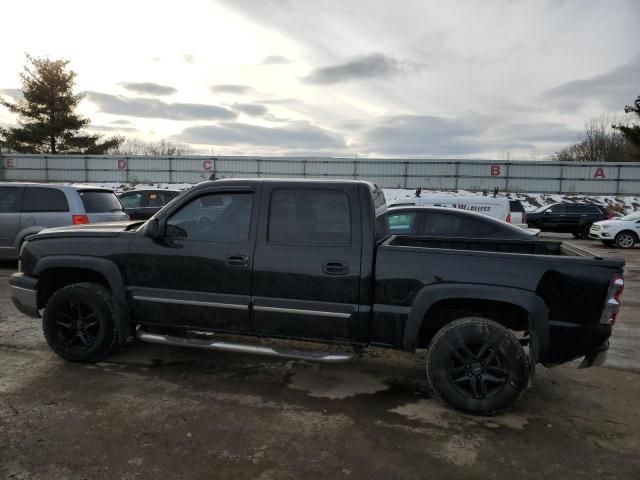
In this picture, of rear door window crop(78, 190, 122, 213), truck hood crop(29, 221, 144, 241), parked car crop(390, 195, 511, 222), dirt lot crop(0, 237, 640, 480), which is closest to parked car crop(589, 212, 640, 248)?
parked car crop(390, 195, 511, 222)

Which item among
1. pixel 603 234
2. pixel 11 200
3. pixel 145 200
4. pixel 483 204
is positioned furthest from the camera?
pixel 603 234

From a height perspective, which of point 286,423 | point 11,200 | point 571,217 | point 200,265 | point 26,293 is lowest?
point 286,423

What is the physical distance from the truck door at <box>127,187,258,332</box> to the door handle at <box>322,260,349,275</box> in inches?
26.2

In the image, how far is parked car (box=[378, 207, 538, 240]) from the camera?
7970 mm

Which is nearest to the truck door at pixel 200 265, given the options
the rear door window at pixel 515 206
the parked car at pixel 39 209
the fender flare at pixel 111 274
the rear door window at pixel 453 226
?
the fender flare at pixel 111 274

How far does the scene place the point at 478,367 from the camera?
3568mm

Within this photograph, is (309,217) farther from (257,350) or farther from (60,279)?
(60,279)

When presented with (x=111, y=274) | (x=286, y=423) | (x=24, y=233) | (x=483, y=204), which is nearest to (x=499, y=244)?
(x=286, y=423)

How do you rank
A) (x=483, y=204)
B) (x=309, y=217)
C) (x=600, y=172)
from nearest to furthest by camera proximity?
(x=309, y=217) < (x=483, y=204) < (x=600, y=172)

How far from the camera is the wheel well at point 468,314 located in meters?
3.66

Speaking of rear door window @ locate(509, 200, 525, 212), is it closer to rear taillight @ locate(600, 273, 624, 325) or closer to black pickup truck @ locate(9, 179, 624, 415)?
black pickup truck @ locate(9, 179, 624, 415)

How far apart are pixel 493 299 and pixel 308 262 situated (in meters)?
1.47

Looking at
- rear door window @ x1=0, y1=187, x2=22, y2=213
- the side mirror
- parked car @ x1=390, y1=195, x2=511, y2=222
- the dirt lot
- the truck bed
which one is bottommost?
the dirt lot

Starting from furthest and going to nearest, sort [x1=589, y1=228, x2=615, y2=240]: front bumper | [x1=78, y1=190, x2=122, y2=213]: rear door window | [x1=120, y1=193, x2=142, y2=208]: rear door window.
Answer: [x1=589, y1=228, x2=615, y2=240]: front bumper < [x1=120, y1=193, x2=142, y2=208]: rear door window < [x1=78, y1=190, x2=122, y2=213]: rear door window
